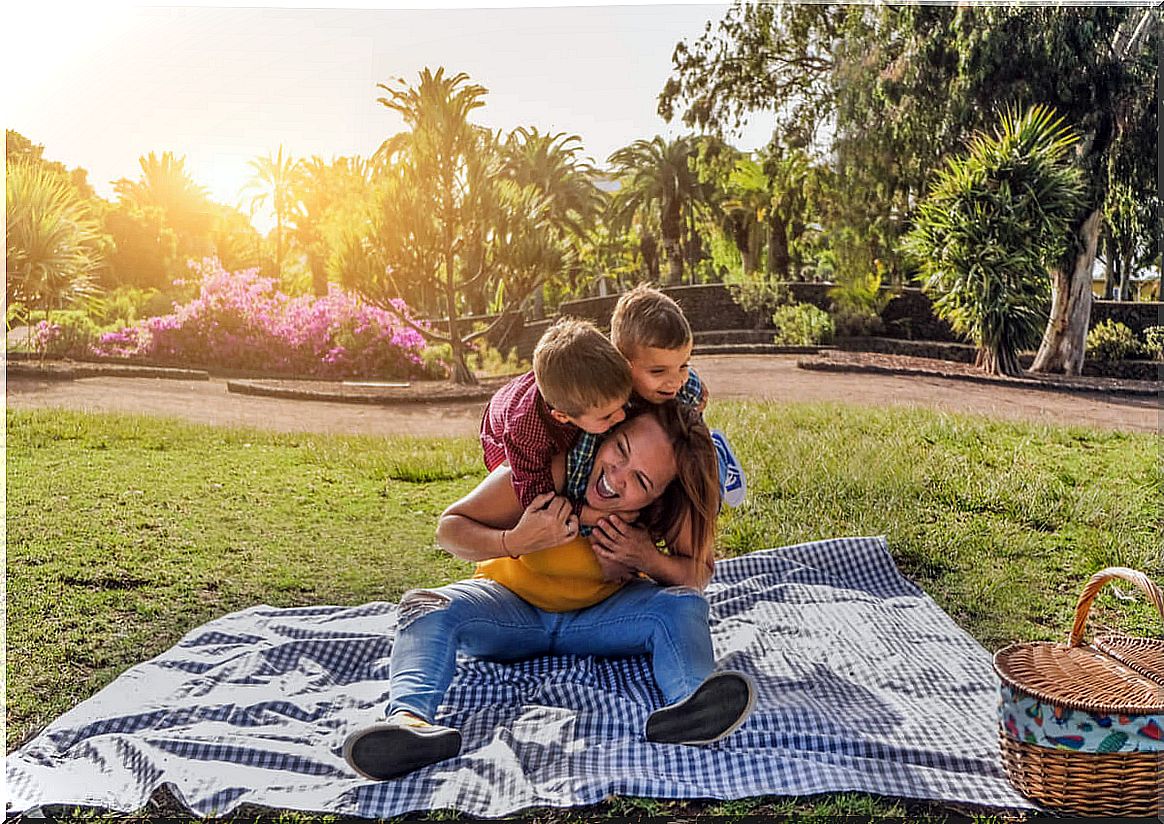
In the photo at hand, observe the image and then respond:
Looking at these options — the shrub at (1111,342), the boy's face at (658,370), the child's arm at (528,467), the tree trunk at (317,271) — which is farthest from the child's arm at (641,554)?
the shrub at (1111,342)

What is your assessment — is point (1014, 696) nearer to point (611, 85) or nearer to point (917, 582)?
point (917, 582)

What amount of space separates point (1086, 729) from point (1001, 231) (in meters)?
3.35

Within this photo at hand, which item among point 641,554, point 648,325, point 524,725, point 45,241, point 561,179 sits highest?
point 561,179

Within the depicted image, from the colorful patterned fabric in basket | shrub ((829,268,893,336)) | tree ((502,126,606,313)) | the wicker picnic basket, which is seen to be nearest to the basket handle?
the wicker picnic basket

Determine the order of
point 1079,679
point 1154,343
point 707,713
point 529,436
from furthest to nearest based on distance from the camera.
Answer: point 1154,343 → point 529,436 → point 707,713 → point 1079,679

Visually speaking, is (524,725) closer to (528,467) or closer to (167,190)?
(528,467)

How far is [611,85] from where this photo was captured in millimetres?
5219

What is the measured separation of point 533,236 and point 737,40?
129 cm

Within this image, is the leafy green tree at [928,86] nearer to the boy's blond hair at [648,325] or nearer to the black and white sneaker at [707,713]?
the boy's blond hair at [648,325]

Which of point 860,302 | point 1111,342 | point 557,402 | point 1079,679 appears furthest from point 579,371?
point 1111,342

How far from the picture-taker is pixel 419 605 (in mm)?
2697

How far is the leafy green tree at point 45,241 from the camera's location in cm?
502

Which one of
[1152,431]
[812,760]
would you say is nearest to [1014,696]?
[812,760]

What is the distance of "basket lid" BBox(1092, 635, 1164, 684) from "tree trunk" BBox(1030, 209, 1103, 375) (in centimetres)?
277
